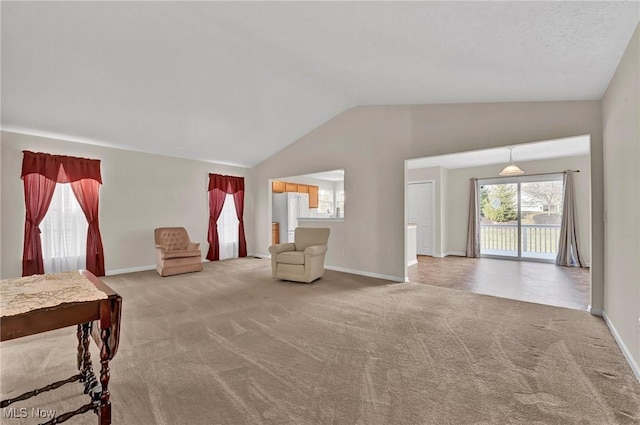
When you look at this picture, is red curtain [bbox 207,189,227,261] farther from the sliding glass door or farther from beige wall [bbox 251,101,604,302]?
the sliding glass door

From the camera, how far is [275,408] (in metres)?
1.67

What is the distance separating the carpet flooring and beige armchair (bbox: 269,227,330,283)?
94cm

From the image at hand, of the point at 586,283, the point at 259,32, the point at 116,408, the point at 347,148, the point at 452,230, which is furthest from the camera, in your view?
the point at 452,230

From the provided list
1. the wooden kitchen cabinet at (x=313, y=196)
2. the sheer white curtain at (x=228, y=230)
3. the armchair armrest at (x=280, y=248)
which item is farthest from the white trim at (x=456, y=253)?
the sheer white curtain at (x=228, y=230)

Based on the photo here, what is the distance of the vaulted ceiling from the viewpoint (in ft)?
6.86

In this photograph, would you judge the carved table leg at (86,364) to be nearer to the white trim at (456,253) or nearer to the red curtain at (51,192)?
the red curtain at (51,192)

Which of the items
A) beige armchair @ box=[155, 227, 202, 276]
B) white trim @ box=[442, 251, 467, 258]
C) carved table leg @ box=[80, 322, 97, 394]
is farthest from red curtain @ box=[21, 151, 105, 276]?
white trim @ box=[442, 251, 467, 258]

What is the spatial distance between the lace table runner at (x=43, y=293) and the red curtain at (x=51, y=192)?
3.92 m

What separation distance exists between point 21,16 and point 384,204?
490 cm

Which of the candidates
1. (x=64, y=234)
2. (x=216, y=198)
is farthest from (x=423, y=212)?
(x=64, y=234)

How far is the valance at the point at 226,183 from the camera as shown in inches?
269

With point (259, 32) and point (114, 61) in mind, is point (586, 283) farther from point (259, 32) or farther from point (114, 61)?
point (114, 61)

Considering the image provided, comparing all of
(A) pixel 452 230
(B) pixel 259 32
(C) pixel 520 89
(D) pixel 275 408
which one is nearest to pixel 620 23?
(C) pixel 520 89

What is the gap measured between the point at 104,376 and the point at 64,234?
4746mm
